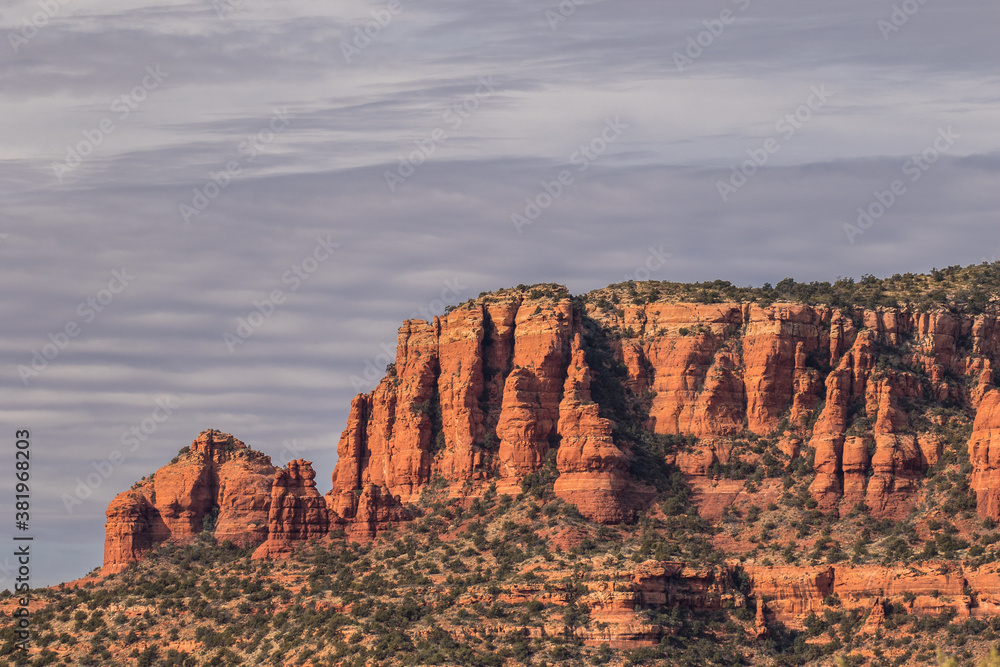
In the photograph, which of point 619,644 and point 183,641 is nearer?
point 619,644

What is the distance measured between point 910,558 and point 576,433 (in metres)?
31.2

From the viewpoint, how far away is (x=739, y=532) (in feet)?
646

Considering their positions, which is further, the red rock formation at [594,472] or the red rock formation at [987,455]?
the red rock formation at [594,472]

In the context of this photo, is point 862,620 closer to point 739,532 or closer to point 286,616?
point 739,532

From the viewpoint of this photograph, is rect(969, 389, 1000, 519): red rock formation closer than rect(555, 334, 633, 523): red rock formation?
Yes

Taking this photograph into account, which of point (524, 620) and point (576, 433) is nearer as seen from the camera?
point (524, 620)

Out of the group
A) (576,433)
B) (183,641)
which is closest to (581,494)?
(576,433)

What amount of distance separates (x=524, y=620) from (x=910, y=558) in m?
30.8

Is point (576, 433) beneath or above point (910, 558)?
above

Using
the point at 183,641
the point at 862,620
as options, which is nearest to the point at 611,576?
the point at 862,620

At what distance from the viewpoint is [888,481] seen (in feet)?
636

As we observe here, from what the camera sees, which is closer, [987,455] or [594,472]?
[987,455]

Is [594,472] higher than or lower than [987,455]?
higher

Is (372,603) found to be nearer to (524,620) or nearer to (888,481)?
(524,620)
